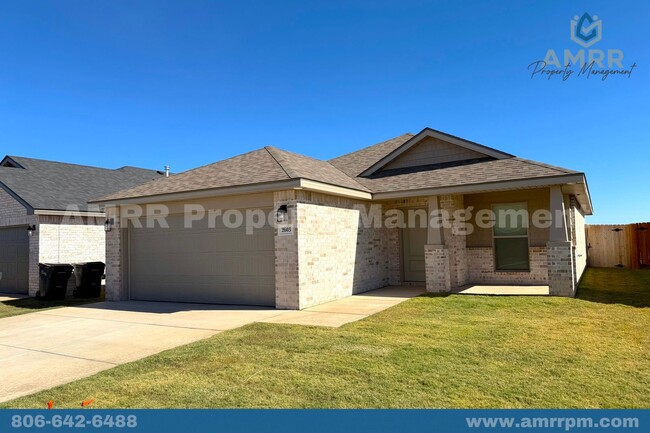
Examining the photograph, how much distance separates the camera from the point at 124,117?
17.3 meters

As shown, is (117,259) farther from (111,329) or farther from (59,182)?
(59,182)

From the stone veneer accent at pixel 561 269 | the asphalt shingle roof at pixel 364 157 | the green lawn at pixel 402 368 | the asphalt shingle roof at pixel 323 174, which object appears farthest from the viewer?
the asphalt shingle roof at pixel 364 157

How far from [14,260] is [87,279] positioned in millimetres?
4070

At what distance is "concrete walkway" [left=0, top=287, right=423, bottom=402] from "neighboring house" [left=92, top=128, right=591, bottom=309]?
2.43 feet

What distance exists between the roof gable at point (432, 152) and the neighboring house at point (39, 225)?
10.9 metres

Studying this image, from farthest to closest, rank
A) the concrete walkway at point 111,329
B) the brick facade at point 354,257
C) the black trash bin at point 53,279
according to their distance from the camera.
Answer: the black trash bin at point 53,279 → the brick facade at point 354,257 → the concrete walkway at point 111,329

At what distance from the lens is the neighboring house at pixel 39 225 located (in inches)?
559

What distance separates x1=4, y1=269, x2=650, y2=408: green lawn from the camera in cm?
400

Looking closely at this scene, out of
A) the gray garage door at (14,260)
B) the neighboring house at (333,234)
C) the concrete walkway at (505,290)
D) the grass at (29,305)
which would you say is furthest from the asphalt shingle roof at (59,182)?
the concrete walkway at (505,290)

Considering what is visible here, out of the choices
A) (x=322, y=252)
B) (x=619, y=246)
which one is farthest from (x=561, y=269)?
(x=619, y=246)

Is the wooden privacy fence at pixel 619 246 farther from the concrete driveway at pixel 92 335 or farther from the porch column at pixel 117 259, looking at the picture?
the porch column at pixel 117 259

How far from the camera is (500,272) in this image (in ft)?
42.4

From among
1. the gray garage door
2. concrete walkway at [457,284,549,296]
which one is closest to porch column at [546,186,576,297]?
concrete walkway at [457,284,549,296]
